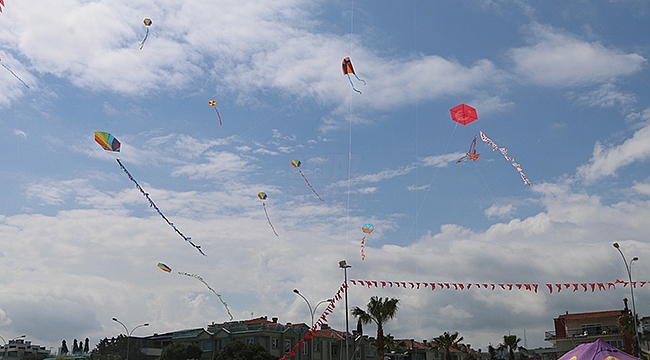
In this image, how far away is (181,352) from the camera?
6938cm

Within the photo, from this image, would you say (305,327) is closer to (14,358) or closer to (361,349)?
(361,349)

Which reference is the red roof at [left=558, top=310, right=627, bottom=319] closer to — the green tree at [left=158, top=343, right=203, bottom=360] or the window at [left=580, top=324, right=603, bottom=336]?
the window at [left=580, top=324, right=603, bottom=336]

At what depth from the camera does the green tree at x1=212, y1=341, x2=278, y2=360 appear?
6081 centimetres

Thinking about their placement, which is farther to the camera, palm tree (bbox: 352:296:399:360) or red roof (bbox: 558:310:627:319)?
red roof (bbox: 558:310:627:319)

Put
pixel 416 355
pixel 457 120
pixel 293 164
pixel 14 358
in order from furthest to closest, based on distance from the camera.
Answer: pixel 14 358 < pixel 416 355 < pixel 293 164 < pixel 457 120

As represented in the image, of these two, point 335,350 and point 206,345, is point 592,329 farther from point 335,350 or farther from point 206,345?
point 206,345

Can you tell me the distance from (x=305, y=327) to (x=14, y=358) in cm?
6966

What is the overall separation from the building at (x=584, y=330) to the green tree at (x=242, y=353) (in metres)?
38.8

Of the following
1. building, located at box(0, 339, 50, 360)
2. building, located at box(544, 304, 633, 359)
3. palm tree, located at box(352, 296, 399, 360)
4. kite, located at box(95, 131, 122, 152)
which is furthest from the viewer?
building, located at box(0, 339, 50, 360)

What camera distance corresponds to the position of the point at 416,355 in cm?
10169

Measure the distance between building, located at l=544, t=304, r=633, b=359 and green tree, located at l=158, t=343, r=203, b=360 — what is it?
144ft

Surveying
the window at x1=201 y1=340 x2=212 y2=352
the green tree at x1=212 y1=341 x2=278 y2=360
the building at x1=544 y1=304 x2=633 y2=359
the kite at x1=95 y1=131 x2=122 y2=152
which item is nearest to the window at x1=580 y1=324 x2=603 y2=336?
the building at x1=544 y1=304 x2=633 y2=359

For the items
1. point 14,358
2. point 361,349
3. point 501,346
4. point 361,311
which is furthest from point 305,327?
point 14,358

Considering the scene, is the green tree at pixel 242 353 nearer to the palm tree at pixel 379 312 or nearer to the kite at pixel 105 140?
the palm tree at pixel 379 312
